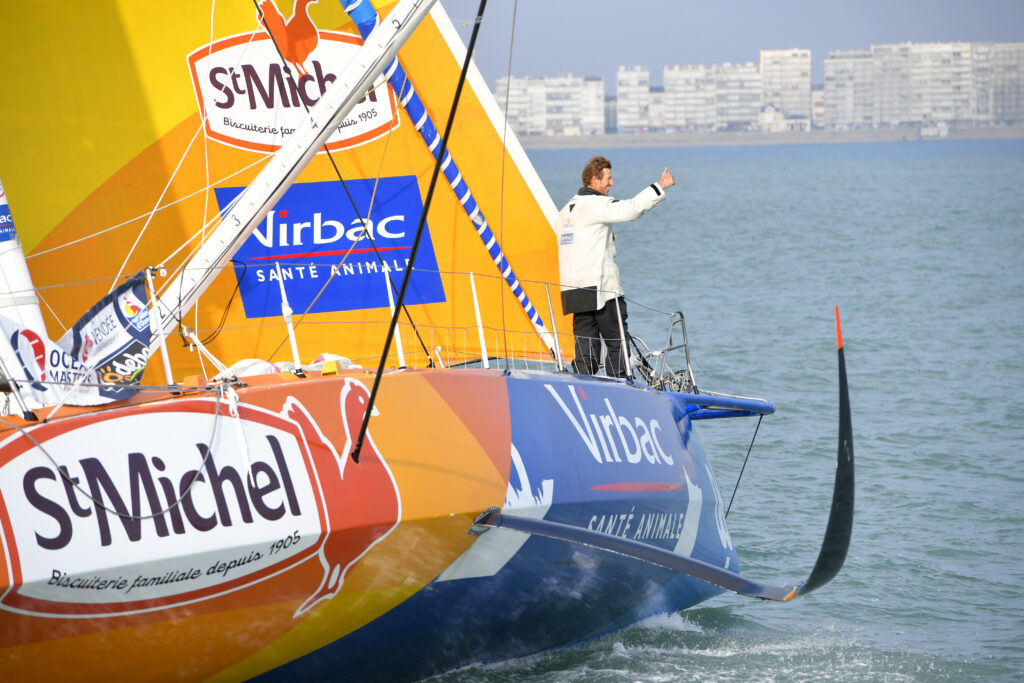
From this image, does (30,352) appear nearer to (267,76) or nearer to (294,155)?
(294,155)

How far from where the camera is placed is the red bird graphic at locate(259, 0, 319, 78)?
6.67 m

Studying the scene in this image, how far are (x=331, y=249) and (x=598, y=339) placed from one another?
1.41 m

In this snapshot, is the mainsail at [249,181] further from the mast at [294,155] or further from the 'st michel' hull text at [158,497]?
the 'st michel' hull text at [158,497]

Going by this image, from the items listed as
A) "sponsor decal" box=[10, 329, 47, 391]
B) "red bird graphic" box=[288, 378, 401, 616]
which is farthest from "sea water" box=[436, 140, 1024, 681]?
"sponsor decal" box=[10, 329, 47, 391]

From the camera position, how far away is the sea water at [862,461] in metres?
6.38

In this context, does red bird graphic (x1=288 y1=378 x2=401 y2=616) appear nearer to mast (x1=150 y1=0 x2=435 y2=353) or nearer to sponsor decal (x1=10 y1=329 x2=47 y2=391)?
mast (x1=150 y1=0 x2=435 y2=353)

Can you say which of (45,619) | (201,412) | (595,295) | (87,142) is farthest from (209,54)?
(45,619)

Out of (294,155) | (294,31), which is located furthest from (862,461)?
(294,155)

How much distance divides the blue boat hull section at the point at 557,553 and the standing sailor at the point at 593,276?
1.53 ft

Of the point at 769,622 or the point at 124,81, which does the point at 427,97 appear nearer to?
the point at 124,81

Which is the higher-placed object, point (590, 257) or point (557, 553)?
point (590, 257)

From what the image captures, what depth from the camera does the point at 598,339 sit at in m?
6.91

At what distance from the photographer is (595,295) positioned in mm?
6797

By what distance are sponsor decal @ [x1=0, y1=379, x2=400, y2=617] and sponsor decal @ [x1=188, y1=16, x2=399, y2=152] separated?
2.41 metres
